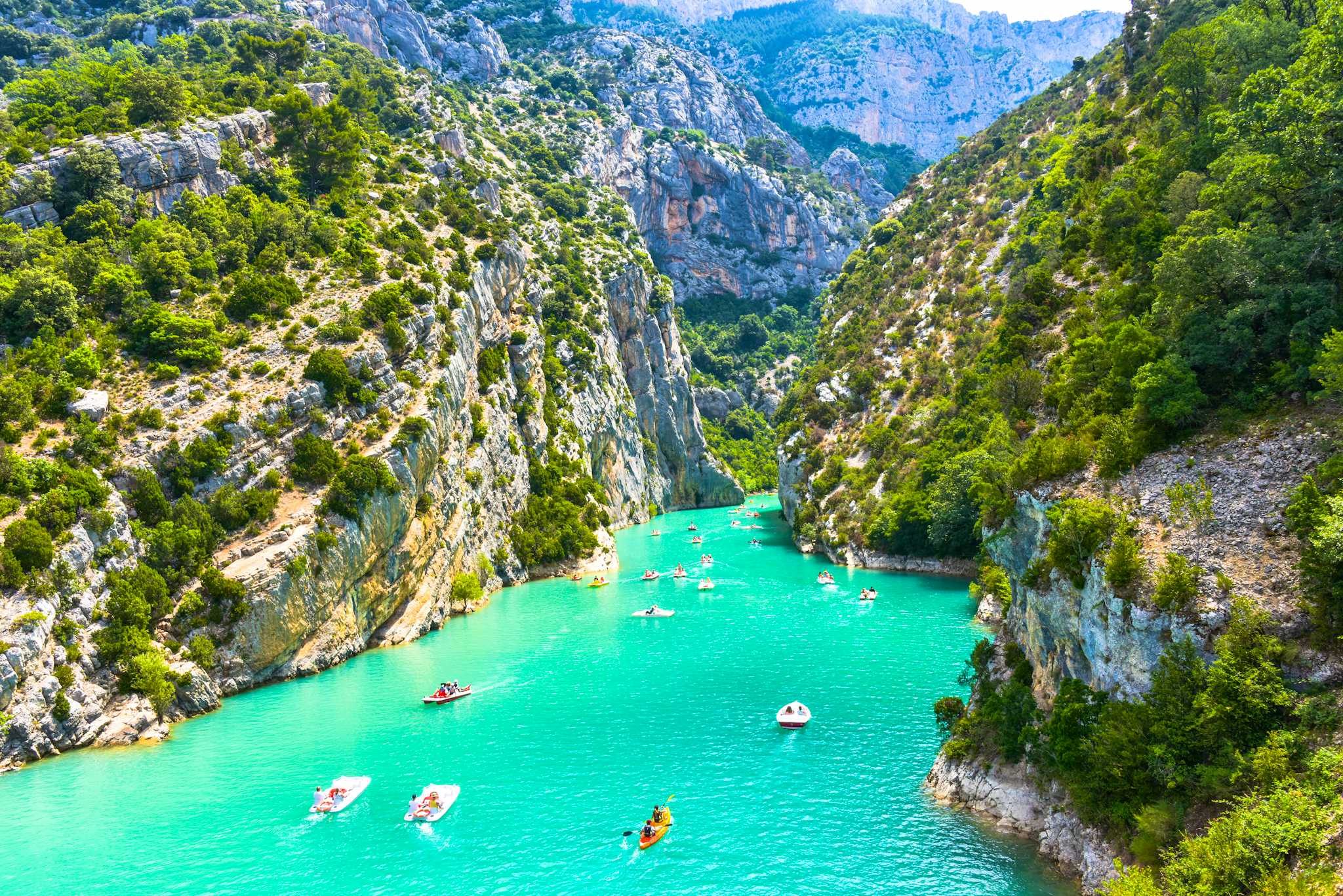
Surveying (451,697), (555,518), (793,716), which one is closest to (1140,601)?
(793,716)

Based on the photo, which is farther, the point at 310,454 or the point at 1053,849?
the point at 310,454

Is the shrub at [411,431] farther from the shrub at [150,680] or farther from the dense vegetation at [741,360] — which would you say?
the dense vegetation at [741,360]

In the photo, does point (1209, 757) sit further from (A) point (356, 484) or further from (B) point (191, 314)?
(B) point (191, 314)

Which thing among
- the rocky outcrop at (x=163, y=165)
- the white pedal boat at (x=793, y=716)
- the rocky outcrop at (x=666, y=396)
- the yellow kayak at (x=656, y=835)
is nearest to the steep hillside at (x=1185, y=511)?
the white pedal boat at (x=793, y=716)

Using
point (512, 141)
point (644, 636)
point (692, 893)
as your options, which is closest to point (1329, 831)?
point (692, 893)

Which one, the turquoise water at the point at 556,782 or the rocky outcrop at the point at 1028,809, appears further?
the turquoise water at the point at 556,782

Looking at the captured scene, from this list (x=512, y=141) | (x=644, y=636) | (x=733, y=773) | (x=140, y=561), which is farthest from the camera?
(x=512, y=141)

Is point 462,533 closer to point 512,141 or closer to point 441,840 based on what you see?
point 441,840
